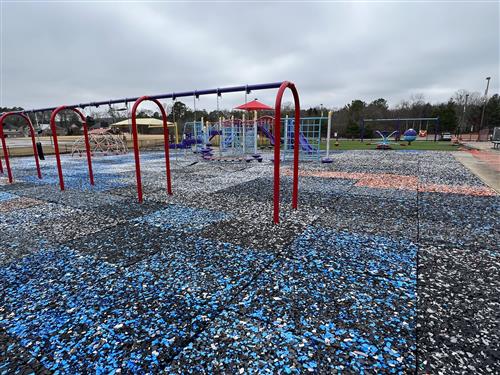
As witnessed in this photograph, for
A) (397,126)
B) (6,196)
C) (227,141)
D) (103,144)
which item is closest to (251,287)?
(6,196)

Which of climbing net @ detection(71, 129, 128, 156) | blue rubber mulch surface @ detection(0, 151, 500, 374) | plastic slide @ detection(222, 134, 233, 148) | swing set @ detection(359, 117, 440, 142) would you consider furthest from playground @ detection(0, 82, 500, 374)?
swing set @ detection(359, 117, 440, 142)

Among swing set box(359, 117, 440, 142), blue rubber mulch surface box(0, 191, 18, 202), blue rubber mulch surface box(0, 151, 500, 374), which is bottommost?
blue rubber mulch surface box(0, 151, 500, 374)

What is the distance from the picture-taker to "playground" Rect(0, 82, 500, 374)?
1757 millimetres

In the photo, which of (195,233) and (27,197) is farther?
(27,197)

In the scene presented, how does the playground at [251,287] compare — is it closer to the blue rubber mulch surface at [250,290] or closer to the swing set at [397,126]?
the blue rubber mulch surface at [250,290]

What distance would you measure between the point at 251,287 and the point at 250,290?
0.16 feet

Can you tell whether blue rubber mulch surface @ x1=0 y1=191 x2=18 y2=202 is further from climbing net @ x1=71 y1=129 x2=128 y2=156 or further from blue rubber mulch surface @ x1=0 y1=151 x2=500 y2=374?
climbing net @ x1=71 y1=129 x2=128 y2=156

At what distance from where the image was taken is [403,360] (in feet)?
5.59

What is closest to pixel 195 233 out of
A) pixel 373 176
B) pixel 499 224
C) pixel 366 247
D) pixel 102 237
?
pixel 102 237

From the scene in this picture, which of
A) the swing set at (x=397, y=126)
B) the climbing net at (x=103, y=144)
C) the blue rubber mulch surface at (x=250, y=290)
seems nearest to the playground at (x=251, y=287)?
the blue rubber mulch surface at (x=250, y=290)

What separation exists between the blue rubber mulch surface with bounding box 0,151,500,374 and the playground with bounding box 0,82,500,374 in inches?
0.5

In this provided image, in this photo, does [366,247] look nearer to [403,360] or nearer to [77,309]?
[403,360]

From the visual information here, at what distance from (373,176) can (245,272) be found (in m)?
6.52

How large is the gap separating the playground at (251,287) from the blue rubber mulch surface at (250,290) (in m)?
0.01
